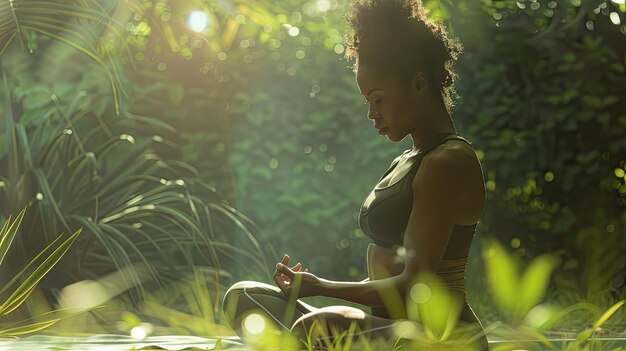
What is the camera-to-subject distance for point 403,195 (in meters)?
2.64

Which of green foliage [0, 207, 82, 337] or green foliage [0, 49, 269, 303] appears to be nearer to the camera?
green foliage [0, 207, 82, 337]

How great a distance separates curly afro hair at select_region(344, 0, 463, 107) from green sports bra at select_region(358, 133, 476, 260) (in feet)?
0.71

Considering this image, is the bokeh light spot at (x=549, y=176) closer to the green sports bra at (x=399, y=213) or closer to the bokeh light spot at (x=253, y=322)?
the green sports bra at (x=399, y=213)

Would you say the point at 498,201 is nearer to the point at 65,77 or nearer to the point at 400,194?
the point at 65,77

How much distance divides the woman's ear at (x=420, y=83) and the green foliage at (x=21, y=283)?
4.37 feet

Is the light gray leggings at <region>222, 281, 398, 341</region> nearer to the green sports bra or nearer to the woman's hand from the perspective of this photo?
the woman's hand

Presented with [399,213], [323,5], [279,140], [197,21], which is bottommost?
[279,140]

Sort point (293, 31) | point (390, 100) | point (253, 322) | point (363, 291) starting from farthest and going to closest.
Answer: point (293, 31) → point (253, 322) → point (390, 100) → point (363, 291)

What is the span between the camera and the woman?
2.54 m

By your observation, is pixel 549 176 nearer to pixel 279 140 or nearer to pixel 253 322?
pixel 279 140

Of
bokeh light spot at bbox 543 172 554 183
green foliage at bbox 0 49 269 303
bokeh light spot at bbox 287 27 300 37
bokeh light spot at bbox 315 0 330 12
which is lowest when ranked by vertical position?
bokeh light spot at bbox 543 172 554 183

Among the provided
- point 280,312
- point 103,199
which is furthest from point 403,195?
point 103,199

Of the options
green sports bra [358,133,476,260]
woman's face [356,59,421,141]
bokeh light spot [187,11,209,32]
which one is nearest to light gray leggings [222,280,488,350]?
green sports bra [358,133,476,260]

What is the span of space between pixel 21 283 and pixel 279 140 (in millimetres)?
2379
